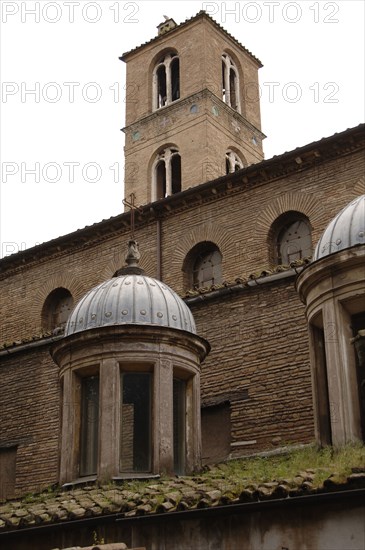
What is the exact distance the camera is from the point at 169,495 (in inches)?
442

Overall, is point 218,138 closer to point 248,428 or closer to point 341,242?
point 248,428

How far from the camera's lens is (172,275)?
2259 cm

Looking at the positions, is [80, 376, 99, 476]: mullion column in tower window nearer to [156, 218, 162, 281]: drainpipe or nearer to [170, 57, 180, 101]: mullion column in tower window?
[156, 218, 162, 281]: drainpipe

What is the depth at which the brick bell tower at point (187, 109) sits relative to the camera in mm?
36250

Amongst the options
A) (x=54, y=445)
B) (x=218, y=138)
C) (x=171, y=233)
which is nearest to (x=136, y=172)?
(x=218, y=138)

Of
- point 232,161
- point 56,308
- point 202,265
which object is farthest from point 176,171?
point 202,265

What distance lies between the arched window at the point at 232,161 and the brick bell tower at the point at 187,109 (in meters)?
0.04

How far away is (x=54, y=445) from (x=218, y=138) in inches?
774

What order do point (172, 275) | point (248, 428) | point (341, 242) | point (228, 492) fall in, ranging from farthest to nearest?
point (172, 275), point (248, 428), point (341, 242), point (228, 492)

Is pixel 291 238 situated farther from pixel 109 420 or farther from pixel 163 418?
pixel 109 420

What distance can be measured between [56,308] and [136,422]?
1189 centimetres

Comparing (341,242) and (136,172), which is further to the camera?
(136,172)

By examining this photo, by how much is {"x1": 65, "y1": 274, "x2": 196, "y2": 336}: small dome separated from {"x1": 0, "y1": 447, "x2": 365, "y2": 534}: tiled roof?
245cm

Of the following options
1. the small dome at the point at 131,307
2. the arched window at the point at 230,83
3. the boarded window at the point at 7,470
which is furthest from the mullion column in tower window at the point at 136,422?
the arched window at the point at 230,83
